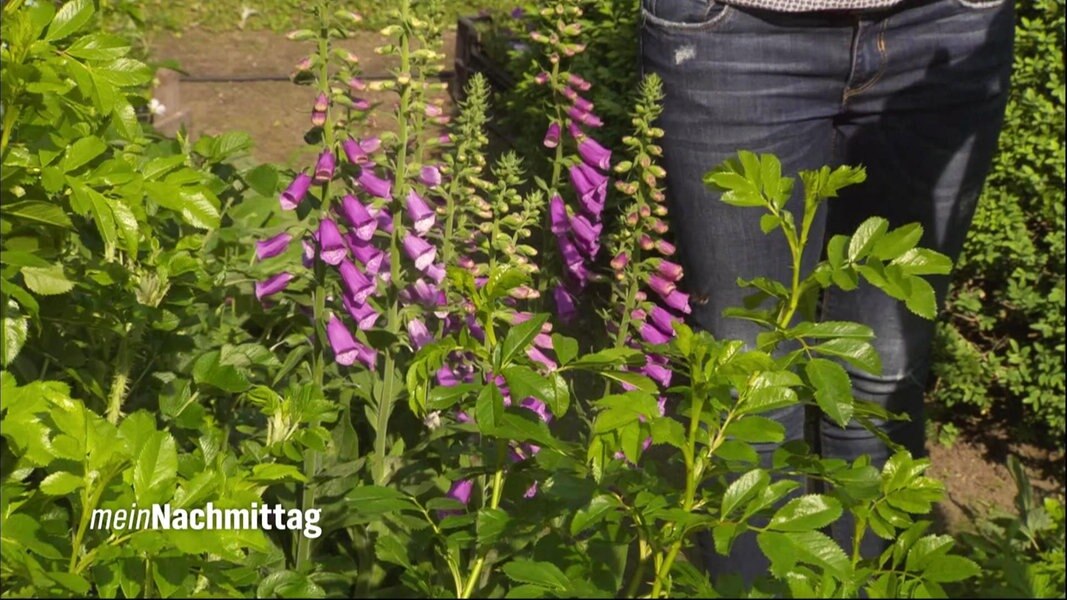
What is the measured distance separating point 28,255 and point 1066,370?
3.47 metres

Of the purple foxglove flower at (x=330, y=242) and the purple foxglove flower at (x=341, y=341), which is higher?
the purple foxglove flower at (x=330, y=242)

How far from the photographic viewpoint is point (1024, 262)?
4266 millimetres

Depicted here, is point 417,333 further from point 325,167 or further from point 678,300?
point 678,300

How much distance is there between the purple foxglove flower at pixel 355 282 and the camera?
2.40 metres

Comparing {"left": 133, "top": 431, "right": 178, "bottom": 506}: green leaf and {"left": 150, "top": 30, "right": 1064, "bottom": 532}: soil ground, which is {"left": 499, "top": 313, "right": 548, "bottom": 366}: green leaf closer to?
{"left": 133, "top": 431, "right": 178, "bottom": 506}: green leaf

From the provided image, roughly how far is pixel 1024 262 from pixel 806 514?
3143mm

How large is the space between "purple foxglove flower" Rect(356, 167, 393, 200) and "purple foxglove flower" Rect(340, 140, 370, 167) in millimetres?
15

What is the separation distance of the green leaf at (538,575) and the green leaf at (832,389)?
30cm

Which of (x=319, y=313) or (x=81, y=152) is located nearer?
(x=81, y=152)

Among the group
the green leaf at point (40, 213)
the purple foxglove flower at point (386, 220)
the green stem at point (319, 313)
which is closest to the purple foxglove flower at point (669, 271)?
the purple foxglove flower at point (386, 220)

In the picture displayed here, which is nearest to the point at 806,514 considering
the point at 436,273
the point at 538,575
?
the point at 538,575

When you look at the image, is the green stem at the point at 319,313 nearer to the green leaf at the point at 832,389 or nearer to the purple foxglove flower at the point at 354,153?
the purple foxglove flower at the point at 354,153

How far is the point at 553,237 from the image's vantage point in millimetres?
2758

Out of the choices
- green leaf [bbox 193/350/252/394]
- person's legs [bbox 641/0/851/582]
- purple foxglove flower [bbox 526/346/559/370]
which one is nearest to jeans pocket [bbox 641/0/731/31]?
person's legs [bbox 641/0/851/582]
